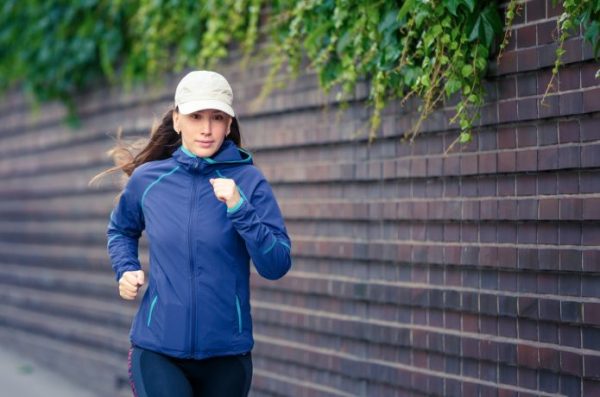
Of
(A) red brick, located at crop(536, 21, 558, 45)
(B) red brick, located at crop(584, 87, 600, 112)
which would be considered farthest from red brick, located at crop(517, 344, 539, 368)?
(A) red brick, located at crop(536, 21, 558, 45)

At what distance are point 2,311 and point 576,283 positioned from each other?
816cm

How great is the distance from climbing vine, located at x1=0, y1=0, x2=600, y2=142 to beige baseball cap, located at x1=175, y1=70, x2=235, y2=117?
0.98 metres

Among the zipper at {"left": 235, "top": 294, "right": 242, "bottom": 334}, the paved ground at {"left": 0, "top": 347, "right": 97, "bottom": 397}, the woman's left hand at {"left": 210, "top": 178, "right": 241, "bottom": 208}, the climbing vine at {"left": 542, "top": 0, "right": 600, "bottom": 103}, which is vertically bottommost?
the paved ground at {"left": 0, "top": 347, "right": 97, "bottom": 397}

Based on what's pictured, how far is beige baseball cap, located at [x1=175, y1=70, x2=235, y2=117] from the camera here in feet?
14.5

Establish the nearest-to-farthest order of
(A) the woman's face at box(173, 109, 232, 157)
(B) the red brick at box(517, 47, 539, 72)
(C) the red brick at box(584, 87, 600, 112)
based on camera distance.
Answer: (A) the woman's face at box(173, 109, 232, 157)
(C) the red brick at box(584, 87, 600, 112)
(B) the red brick at box(517, 47, 539, 72)

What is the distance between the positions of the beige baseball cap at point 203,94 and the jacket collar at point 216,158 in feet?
0.45

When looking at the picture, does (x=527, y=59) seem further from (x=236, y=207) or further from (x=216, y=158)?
(x=236, y=207)

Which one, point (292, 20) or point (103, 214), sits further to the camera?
point (103, 214)

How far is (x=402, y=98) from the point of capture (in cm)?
581

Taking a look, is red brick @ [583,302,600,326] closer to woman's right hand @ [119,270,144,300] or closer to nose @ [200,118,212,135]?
nose @ [200,118,212,135]

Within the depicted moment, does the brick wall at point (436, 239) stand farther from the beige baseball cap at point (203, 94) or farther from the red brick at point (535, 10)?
the beige baseball cap at point (203, 94)

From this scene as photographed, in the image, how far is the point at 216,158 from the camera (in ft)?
14.8

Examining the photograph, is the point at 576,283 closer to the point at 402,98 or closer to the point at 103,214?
the point at 402,98

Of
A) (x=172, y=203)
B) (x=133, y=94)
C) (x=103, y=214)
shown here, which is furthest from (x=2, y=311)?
(x=172, y=203)
